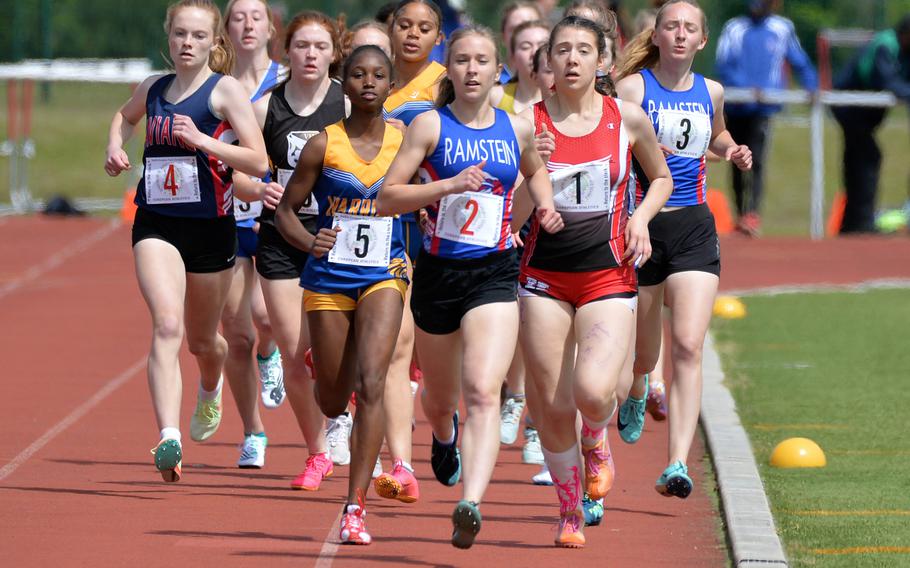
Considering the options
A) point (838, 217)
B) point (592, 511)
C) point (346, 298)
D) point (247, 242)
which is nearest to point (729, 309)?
point (247, 242)

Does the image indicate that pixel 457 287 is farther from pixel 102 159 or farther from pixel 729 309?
pixel 102 159

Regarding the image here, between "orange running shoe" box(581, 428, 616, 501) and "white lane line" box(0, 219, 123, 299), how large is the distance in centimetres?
1198

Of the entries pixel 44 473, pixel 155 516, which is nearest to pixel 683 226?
pixel 155 516

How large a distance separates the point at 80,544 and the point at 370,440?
4.15 ft

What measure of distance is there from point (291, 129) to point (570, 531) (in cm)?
262

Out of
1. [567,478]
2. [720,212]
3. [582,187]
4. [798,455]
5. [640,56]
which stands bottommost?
[720,212]

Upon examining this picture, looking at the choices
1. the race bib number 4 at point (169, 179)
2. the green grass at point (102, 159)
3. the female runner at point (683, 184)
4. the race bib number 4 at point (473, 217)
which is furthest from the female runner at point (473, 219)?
the green grass at point (102, 159)

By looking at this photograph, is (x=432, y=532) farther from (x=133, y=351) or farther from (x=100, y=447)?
(x=133, y=351)

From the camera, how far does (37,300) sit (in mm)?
18594

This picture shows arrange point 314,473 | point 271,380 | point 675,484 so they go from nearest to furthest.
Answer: point 675,484, point 314,473, point 271,380

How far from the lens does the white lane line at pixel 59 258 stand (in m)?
19.8

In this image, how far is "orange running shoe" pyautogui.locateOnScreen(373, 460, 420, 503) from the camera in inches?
298

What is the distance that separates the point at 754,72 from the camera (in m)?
A: 23.4

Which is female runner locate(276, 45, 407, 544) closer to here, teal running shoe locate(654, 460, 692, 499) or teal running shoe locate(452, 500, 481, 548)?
teal running shoe locate(452, 500, 481, 548)
